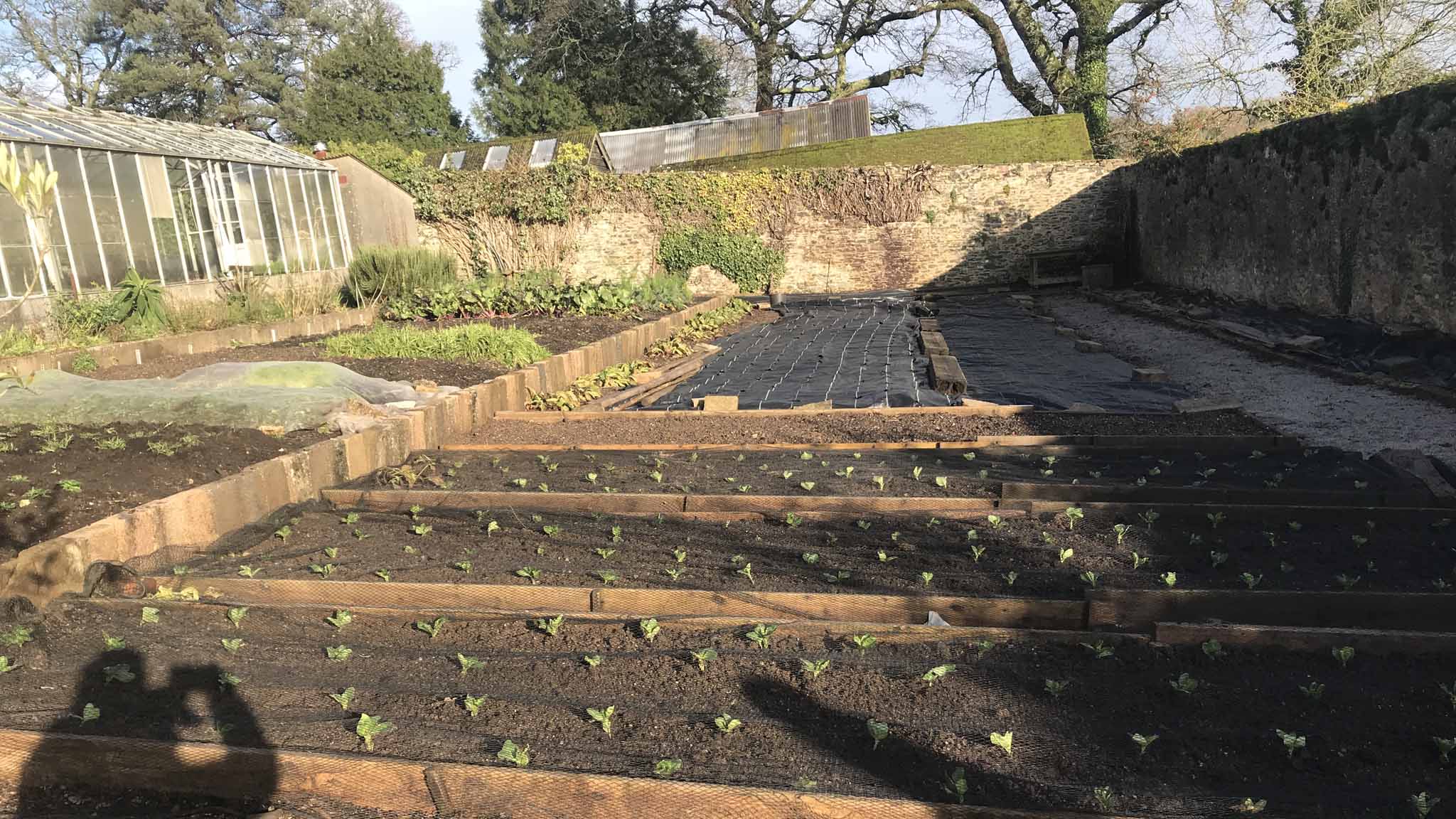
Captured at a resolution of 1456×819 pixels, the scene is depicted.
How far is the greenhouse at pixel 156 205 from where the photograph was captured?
947cm

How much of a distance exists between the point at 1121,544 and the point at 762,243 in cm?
1454

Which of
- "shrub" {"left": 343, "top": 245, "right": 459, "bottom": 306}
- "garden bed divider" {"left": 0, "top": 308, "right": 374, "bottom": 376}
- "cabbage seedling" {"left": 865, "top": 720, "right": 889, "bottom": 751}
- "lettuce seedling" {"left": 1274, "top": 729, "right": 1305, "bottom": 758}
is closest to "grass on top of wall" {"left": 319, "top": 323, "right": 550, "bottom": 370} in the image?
"garden bed divider" {"left": 0, "top": 308, "right": 374, "bottom": 376}

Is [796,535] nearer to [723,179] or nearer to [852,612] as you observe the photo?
[852,612]

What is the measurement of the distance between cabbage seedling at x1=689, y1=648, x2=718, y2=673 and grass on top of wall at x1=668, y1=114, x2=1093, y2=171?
16.7m

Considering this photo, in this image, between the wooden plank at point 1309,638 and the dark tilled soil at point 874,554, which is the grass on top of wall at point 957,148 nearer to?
the dark tilled soil at point 874,554

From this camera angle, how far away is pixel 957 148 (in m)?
19.4

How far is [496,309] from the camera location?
10703 mm

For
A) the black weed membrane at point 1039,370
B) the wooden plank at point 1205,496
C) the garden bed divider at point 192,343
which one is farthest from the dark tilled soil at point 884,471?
the garden bed divider at point 192,343

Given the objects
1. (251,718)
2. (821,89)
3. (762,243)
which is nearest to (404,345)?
(251,718)

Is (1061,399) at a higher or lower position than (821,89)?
lower

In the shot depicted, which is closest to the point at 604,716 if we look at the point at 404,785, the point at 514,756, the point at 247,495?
the point at 514,756

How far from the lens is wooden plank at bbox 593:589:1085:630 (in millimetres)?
2730

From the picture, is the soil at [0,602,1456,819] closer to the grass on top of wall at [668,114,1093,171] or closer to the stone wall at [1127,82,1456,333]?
the stone wall at [1127,82,1456,333]

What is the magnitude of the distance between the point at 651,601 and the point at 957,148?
18.7 meters
